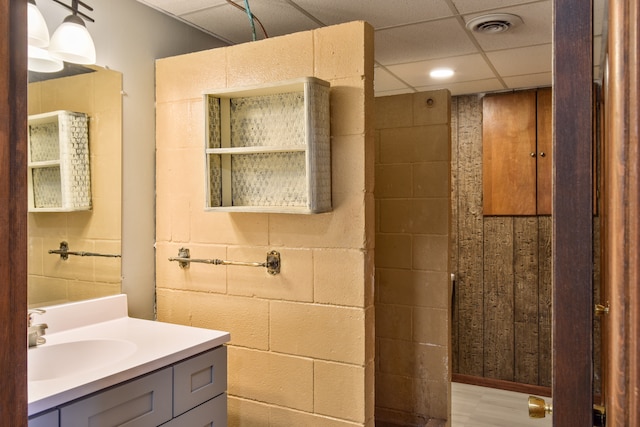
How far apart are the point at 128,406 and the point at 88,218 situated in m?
0.88

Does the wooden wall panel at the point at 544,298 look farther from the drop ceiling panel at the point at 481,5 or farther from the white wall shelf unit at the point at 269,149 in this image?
the white wall shelf unit at the point at 269,149

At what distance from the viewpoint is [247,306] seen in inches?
87.0

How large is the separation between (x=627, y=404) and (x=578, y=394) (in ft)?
0.32

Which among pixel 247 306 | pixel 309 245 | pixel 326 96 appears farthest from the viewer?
pixel 247 306

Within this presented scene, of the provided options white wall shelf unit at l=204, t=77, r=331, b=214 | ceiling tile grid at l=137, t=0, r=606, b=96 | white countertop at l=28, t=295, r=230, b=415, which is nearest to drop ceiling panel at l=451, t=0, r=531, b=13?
ceiling tile grid at l=137, t=0, r=606, b=96

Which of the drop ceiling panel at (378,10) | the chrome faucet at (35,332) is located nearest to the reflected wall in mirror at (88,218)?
the chrome faucet at (35,332)

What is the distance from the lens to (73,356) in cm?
178

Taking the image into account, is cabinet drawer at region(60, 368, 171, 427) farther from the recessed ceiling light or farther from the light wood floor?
A: the recessed ceiling light

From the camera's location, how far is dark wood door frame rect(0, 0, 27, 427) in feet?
2.25

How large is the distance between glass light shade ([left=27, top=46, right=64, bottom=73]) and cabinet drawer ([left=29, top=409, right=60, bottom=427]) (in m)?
1.24

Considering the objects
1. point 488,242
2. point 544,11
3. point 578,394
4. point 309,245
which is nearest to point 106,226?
point 309,245

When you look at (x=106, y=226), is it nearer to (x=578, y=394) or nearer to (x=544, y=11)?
(x=578, y=394)

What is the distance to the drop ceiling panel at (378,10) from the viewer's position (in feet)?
7.15

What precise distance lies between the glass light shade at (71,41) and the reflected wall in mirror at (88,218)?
12 cm
